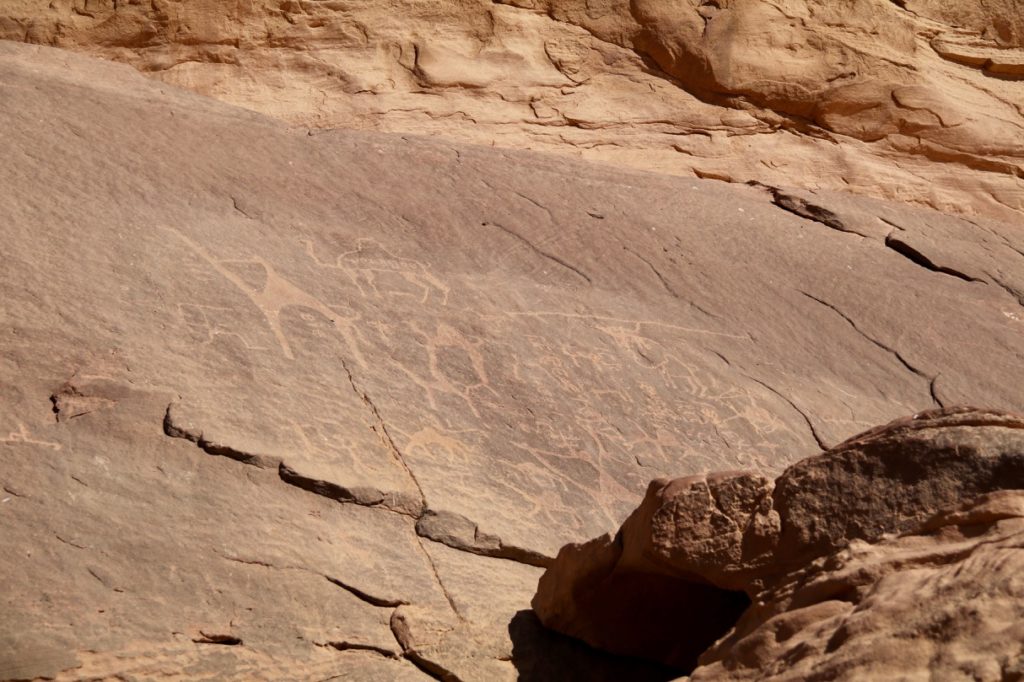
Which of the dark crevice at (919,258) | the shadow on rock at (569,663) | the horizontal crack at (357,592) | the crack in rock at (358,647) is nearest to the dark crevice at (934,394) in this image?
the dark crevice at (919,258)

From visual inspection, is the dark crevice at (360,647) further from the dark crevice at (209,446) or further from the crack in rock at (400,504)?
the dark crevice at (209,446)

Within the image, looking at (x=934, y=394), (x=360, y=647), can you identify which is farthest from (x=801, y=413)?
(x=360, y=647)

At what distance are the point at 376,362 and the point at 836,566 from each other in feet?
6.49

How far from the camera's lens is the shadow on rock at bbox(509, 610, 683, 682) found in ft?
9.79

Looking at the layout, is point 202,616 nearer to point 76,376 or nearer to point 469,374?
point 76,376

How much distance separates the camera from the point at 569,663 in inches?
119

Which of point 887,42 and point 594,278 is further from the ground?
point 887,42

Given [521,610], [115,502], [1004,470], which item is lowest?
[521,610]

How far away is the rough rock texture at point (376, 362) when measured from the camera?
116 inches

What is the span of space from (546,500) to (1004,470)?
5.27 ft

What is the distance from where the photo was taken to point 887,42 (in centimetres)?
711

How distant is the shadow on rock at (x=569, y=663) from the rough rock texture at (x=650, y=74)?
376cm

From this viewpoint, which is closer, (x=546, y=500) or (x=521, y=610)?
(x=521, y=610)

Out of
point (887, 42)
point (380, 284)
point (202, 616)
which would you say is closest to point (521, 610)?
point (202, 616)
